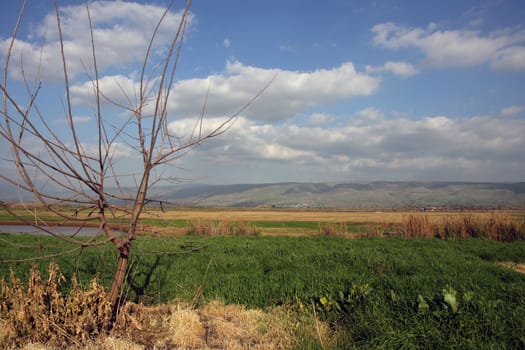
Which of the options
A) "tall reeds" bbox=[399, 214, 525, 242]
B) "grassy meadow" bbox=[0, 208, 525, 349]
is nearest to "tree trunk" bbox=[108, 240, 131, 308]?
"grassy meadow" bbox=[0, 208, 525, 349]

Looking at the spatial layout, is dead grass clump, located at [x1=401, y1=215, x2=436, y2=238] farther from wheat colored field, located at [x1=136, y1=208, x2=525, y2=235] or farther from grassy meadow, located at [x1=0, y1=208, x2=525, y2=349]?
grassy meadow, located at [x1=0, y1=208, x2=525, y2=349]

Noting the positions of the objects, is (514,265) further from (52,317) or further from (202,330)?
(52,317)

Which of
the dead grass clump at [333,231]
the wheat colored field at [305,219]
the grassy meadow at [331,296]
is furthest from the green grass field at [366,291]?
the dead grass clump at [333,231]

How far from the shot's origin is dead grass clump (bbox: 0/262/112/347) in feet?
15.2

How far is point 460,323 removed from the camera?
179 inches

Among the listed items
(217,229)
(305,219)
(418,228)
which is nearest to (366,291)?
(418,228)

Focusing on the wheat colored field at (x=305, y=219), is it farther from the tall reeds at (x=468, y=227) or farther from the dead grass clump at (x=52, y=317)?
the dead grass clump at (x=52, y=317)

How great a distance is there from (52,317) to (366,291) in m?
4.62

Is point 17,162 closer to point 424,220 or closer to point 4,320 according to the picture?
point 4,320

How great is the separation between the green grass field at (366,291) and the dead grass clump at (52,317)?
0.57 meters

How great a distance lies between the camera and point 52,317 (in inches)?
184

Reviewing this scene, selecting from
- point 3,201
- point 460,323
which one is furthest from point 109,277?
point 460,323

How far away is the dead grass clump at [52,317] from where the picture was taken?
4637 mm

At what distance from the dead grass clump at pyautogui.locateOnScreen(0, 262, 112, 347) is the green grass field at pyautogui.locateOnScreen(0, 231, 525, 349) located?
57 centimetres
